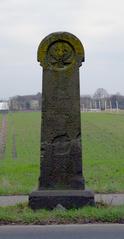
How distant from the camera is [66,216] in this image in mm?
8703

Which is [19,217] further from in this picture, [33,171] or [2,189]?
[33,171]

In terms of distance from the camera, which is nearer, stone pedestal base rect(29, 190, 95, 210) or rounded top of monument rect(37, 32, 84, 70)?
stone pedestal base rect(29, 190, 95, 210)

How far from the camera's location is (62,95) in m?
9.77

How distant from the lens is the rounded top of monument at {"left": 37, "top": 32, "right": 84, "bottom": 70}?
32.2 ft

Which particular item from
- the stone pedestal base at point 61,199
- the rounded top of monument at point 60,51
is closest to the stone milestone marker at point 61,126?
the rounded top of monument at point 60,51

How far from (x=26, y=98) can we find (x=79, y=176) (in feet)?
622

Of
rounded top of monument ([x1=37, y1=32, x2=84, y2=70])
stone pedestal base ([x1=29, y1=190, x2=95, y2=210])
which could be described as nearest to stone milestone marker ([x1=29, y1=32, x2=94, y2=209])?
rounded top of monument ([x1=37, y1=32, x2=84, y2=70])

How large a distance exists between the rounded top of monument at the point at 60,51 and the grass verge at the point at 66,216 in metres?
2.54

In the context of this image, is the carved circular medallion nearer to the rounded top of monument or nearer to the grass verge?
the rounded top of monument

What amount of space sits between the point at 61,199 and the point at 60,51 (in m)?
2.54

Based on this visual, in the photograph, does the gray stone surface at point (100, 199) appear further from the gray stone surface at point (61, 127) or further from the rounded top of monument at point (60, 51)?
the rounded top of monument at point (60, 51)

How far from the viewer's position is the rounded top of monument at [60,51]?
9812 mm

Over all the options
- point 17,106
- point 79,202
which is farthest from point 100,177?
point 17,106

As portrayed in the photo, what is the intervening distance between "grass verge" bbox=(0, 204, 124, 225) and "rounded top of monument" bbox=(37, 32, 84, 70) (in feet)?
8.33
